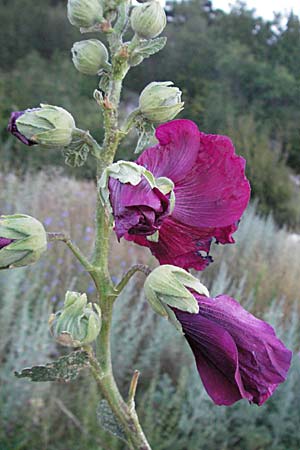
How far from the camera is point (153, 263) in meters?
2.88

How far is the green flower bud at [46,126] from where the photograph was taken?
1.91 ft

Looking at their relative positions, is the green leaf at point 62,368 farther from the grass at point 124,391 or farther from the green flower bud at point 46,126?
the grass at point 124,391

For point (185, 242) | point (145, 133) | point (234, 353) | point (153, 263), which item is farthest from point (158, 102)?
point (153, 263)

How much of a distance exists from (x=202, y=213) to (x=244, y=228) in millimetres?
2860

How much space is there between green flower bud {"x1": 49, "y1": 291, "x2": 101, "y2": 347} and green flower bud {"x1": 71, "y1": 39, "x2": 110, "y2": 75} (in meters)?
0.24

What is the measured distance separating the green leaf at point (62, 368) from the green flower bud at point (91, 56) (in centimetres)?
29

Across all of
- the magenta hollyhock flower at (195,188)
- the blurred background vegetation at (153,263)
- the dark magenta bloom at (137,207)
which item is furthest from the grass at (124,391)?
the dark magenta bloom at (137,207)

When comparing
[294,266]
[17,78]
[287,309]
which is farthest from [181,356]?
[17,78]

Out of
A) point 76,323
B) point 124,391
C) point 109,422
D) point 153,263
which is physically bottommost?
point 124,391

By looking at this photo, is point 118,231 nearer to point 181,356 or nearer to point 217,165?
point 217,165

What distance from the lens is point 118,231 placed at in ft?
1.59

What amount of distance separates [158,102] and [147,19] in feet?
0.29

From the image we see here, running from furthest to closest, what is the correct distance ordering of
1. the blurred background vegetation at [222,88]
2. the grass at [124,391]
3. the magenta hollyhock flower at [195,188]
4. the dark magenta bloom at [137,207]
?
the blurred background vegetation at [222,88], the grass at [124,391], the magenta hollyhock flower at [195,188], the dark magenta bloom at [137,207]

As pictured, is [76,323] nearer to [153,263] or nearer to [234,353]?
[234,353]
